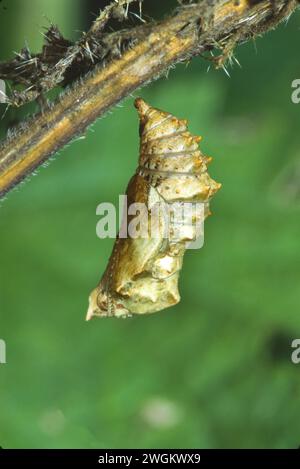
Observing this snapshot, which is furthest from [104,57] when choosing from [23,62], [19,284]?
[19,284]

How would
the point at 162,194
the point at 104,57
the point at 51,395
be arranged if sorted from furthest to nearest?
the point at 51,395, the point at 162,194, the point at 104,57
